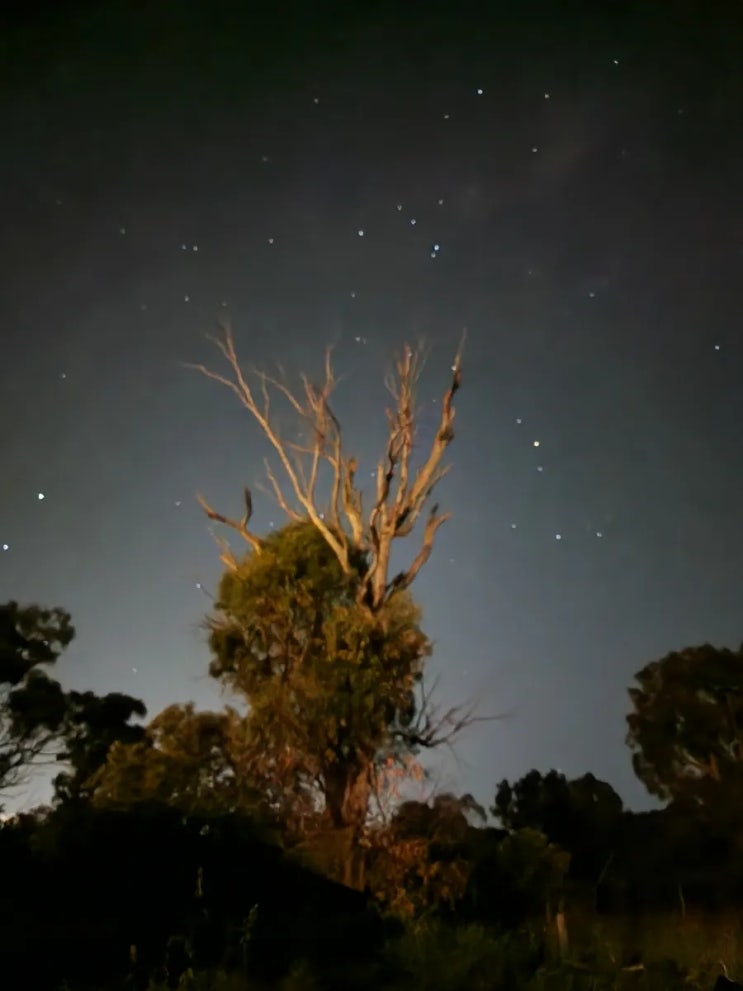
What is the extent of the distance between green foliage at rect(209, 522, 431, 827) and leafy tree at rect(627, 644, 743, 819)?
68.9 feet

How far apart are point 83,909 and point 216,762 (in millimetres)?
5456

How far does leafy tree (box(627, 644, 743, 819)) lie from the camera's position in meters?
29.6

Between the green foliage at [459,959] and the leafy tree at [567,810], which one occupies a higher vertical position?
the leafy tree at [567,810]

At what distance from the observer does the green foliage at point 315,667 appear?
10.7 metres

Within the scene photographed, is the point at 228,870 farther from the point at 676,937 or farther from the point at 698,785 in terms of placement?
the point at 698,785

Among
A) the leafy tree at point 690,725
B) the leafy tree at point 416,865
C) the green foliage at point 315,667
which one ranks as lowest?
the leafy tree at point 416,865

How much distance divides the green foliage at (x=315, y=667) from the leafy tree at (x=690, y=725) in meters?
21.0

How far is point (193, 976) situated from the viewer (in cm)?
496

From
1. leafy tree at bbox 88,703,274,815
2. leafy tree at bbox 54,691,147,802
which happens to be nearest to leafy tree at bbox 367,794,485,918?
leafy tree at bbox 88,703,274,815

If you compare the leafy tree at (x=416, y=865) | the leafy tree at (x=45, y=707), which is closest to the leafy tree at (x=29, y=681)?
the leafy tree at (x=45, y=707)

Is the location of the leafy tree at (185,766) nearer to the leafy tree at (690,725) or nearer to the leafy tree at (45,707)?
the leafy tree at (45,707)

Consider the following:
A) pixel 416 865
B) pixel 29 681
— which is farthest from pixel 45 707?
pixel 416 865

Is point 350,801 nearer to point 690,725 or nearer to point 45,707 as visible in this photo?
point 45,707

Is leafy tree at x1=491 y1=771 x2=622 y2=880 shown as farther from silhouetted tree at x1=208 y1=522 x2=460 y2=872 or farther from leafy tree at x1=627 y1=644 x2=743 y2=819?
silhouetted tree at x1=208 y1=522 x2=460 y2=872
